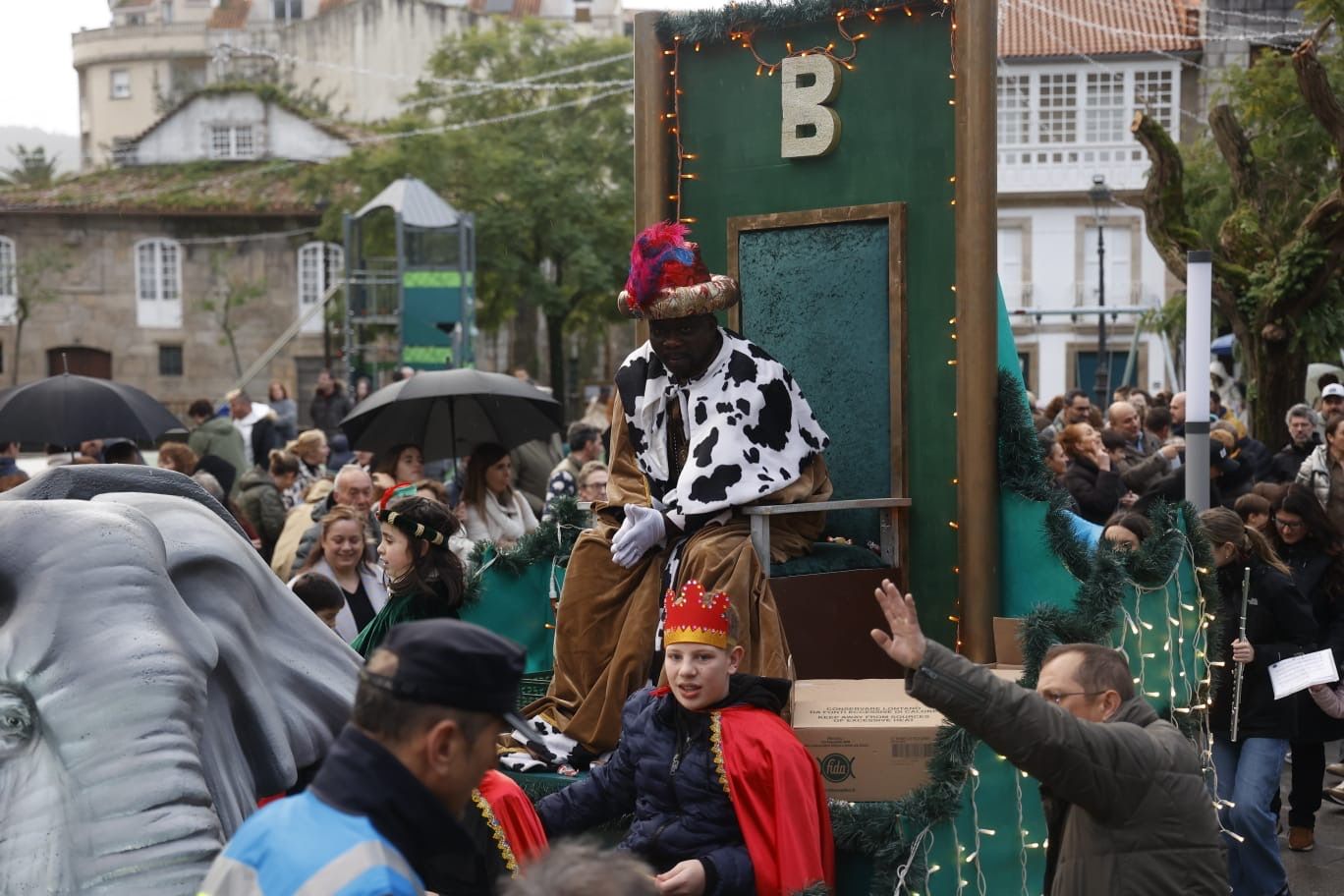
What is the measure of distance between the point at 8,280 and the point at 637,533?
4504 centimetres

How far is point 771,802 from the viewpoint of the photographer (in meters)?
5.10

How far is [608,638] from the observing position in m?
6.53

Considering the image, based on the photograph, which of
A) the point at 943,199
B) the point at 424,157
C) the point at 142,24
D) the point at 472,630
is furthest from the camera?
the point at 142,24

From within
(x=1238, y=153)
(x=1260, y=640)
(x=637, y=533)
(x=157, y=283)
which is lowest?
(x=1260, y=640)

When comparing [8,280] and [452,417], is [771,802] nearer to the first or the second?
[452,417]

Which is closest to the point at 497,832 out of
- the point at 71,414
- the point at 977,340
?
the point at 977,340

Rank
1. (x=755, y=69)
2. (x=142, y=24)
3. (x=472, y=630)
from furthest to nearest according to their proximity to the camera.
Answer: (x=142, y=24) → (x=755, y=69) → (x=472, y=630)

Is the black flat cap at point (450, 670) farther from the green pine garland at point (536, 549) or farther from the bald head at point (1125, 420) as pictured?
the bald head at point (1125, 420)

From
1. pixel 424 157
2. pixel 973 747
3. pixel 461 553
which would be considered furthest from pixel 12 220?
pixel 973 747

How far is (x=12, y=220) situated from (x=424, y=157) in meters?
15.9

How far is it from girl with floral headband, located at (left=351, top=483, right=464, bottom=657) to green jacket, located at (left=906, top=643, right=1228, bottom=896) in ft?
9.34

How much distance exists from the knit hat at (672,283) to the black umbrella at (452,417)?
4.13 metres

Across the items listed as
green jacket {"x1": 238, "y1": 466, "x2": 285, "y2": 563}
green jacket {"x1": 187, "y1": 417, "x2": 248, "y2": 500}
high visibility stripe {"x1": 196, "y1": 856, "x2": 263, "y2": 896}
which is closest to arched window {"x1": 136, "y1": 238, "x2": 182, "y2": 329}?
green jacket {"x1": 187, "y1": 417, "x2": 248, "y2": 500}

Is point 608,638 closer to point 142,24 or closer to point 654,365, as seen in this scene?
point 654,365
